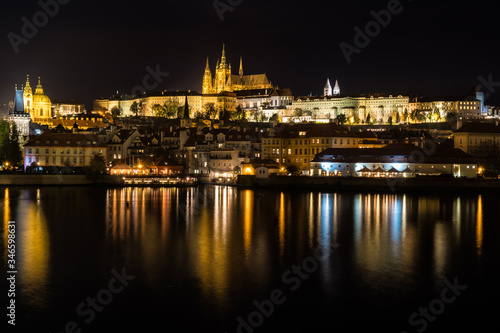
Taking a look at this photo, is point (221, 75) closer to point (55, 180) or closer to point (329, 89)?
point (329, 89)

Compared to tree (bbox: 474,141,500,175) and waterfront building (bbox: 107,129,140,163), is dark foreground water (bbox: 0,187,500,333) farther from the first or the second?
waterfront building (bbox: 107,129,140,163)

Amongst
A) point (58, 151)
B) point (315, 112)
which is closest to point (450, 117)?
point (315, 112)

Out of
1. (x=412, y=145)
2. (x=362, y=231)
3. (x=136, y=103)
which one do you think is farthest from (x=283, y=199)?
(x=136, y=103)

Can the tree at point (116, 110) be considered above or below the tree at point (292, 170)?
above

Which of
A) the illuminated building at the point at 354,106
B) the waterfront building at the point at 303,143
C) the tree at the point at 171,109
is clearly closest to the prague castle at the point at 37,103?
the tree at the point at 171,109

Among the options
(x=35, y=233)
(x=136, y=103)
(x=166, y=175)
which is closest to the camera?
(x=35, y=233)

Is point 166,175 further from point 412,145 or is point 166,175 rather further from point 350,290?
point 350,290

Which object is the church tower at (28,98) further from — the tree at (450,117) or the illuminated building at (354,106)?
the tree at (450,117)

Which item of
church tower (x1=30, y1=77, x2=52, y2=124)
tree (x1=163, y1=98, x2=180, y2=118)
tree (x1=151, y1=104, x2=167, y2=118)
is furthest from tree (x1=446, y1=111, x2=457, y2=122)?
church tower (x1=30, y1=77, x2=52, y2=124)
